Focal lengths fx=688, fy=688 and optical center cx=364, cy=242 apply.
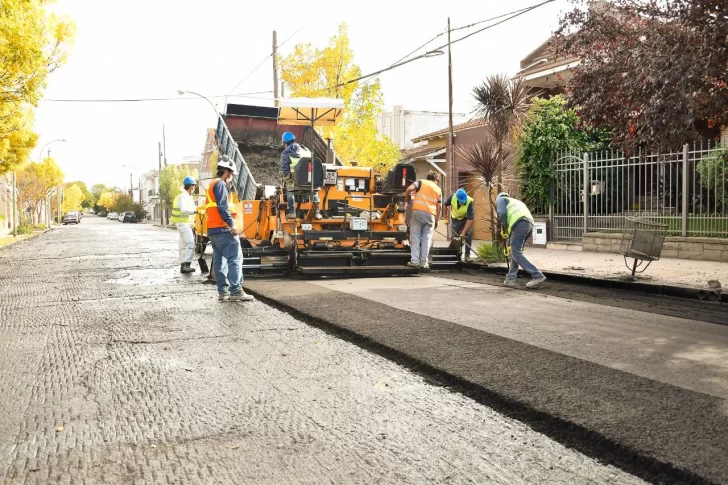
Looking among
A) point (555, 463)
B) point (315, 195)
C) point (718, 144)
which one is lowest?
point (555, 463)

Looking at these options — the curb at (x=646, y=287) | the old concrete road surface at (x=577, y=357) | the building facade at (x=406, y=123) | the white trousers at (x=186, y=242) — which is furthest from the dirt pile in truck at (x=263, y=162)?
the building facade at (x=406, y=123)

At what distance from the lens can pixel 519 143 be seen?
680 inches

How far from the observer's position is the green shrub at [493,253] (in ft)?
43.1

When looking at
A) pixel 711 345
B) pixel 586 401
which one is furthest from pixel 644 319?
pixel 586 401

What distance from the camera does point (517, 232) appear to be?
966 cm

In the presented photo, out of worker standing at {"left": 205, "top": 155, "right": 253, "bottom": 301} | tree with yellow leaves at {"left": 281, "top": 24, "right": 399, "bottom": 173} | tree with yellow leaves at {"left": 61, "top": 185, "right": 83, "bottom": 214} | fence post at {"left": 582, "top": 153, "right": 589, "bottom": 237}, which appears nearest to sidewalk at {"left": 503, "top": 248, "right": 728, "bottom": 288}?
fence post at {"left": 582, "top": 153, "right": 589, "bottom": 237}

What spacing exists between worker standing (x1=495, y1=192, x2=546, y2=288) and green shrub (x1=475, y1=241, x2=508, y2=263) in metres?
3.31

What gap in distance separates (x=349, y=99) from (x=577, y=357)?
1972 centimetres

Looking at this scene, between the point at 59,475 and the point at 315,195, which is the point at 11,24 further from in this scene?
the point at 59,475

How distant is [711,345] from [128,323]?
5.28 meters

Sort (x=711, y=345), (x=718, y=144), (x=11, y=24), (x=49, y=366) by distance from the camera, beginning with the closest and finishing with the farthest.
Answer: (x=49, y=366) < (x=711, y=345) < (x=718, y=144) < (x=11, y=24)

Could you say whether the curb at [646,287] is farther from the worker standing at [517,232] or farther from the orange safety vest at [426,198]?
the orange safety vest at [426,198]

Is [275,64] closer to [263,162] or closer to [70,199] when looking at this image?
[263,162]

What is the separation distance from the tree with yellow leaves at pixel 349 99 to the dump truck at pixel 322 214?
33.4 feet
